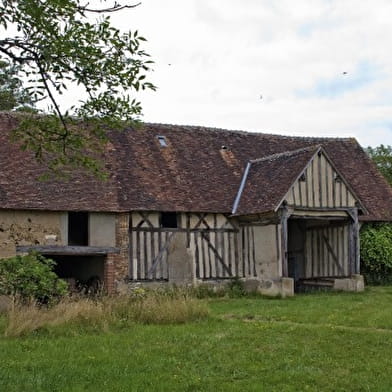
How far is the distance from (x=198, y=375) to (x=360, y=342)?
2.99 meters

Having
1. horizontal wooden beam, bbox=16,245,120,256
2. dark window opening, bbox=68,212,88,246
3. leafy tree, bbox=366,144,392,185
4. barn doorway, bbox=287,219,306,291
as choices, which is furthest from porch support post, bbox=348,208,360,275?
leafy tree, bbox=366,144,392,185

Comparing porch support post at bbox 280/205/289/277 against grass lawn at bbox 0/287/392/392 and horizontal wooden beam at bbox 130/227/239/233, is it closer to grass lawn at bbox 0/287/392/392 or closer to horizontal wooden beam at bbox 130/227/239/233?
horizontal wooden beam at bbox 130/227/239/233

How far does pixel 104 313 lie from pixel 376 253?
11.7 metres

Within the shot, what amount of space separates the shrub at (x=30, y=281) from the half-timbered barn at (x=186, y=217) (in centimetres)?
272

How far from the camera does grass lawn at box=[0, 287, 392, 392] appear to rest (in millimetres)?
8141

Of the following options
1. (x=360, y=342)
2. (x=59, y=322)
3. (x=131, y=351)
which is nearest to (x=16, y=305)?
(x=59, y=322)

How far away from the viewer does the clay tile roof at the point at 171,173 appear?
718 inches

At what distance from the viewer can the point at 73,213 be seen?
755 inches

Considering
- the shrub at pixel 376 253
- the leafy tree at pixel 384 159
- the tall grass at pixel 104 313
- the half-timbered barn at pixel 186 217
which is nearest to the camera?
the tall grass at pixel 104 313

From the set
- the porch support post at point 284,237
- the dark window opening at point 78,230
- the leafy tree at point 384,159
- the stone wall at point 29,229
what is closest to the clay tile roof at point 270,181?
the porch support post at point 284,237

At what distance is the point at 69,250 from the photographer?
17781 millimetres

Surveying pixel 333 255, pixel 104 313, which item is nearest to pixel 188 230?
pixel 333 255

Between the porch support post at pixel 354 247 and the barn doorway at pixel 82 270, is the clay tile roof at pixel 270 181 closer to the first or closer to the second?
the porch support post at pixel 354 247

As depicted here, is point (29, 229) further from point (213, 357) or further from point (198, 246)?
point (213, 357)
